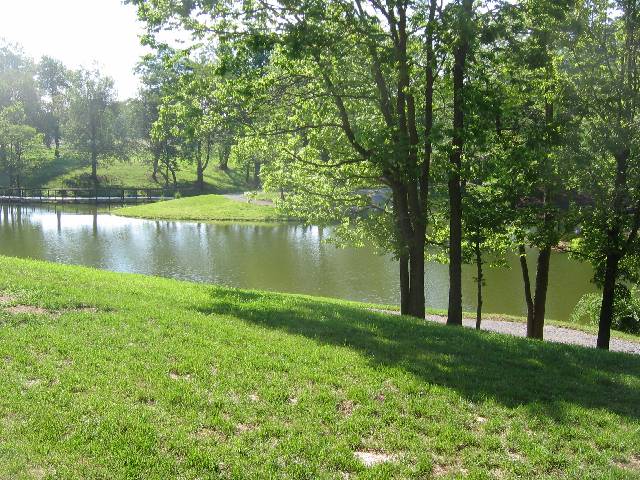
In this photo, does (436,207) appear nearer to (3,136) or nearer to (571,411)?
(571,411)

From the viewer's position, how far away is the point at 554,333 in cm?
1947

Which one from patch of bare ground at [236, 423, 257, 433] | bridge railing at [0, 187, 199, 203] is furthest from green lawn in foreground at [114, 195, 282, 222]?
patch of bare ground at [236, 423, 257, 433]

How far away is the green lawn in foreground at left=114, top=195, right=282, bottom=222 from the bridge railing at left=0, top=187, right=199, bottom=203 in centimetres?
736

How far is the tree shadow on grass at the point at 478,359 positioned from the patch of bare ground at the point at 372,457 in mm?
1886

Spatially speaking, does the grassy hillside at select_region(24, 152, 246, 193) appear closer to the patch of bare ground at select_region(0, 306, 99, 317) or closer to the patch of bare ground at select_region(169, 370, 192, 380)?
the patch of bare ground at select_region(0, 306, 99, 317)

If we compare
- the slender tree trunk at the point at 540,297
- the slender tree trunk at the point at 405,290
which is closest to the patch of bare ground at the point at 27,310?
the slender tree trunk at the point at 405,290

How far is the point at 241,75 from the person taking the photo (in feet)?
43.8

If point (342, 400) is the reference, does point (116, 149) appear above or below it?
above

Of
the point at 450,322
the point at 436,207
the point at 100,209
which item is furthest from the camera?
the point at 100,209

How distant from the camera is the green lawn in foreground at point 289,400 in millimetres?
5391

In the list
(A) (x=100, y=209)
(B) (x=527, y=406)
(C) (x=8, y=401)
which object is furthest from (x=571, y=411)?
(A) (x=100, y=209)

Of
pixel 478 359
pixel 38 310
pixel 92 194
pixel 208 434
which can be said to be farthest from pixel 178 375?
pixel 92 194

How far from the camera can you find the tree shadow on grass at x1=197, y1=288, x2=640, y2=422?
24.2 feet

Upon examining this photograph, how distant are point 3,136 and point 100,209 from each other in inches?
719
